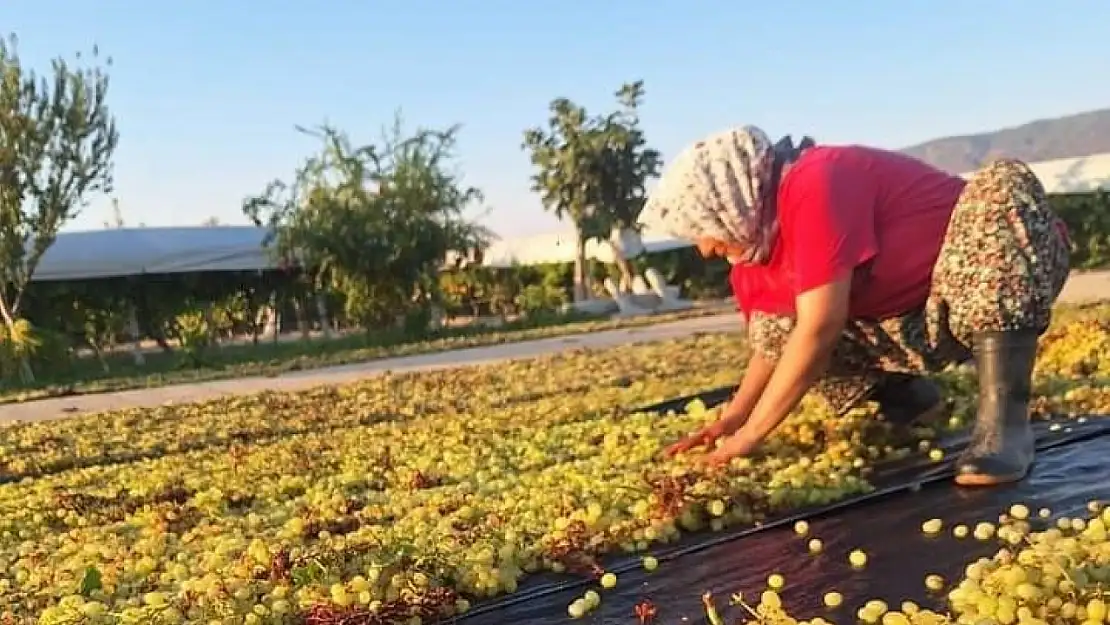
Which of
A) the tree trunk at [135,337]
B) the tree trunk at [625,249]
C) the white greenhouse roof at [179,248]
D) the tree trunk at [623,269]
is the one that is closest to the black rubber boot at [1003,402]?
the white greenhouse roof at [179,248]

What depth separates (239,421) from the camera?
28.9 feet

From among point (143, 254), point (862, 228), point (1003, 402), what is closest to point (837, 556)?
point (1003, 402)

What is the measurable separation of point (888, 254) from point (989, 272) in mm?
348

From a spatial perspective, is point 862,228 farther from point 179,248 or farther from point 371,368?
point 179,248

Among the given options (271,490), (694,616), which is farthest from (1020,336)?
(271,490)

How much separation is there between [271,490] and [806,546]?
2739 millimetres

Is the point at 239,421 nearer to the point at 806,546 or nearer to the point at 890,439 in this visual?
the point at 890,439

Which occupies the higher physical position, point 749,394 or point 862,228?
point 862,228

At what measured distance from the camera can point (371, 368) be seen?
47.1 feet

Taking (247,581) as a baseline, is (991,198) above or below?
above

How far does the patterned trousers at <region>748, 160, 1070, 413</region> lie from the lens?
3529 millimetres

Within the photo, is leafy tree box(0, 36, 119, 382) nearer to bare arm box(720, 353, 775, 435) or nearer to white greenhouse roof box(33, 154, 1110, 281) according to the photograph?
white greenhouse roof box(33, 154, 1110, 281)

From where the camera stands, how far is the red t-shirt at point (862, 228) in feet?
11.3

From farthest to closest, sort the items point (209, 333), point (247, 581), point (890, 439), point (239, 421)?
point (209, 333), point (239, 421), point (890, 439), point (247, 581)
